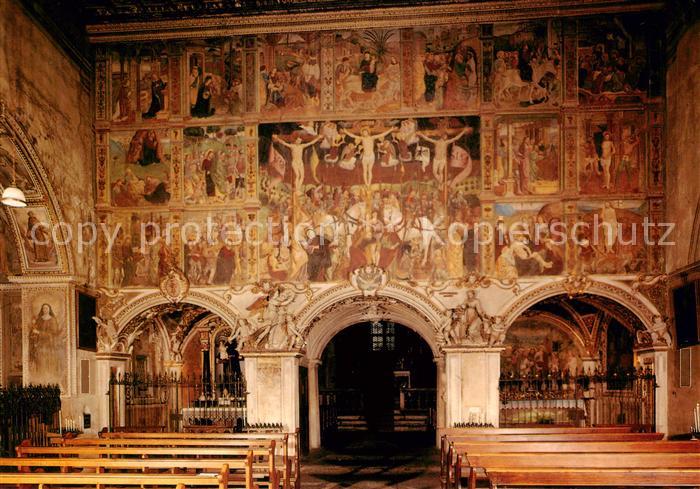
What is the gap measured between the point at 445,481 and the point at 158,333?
12.7m

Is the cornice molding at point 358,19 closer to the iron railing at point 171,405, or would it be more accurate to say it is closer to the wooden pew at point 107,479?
the iron railing at point 171,405

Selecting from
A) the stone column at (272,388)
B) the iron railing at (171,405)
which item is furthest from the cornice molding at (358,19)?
the iron railing at (171,405)

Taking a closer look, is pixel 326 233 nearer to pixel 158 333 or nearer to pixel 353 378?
pixel 158 333

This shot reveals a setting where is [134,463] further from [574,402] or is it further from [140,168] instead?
[574,402]

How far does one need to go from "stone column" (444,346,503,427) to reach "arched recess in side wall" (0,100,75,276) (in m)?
10.1

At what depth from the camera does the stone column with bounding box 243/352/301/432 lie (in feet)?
60.2

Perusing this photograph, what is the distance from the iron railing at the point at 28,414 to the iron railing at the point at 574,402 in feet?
39.4

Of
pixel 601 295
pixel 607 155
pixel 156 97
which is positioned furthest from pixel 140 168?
pixel 601 295

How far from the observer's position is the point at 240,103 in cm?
1941

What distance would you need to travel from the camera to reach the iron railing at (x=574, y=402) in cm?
2067

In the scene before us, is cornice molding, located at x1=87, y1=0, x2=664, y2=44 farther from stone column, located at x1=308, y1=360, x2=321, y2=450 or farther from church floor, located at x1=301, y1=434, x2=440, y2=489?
church floor, located at x1=301, y1=434, x2=440, y2=489

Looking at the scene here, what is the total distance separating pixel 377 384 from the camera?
2741 cm

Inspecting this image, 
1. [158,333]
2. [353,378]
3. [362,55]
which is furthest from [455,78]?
[353,378]

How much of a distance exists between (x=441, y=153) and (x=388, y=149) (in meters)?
1.43
